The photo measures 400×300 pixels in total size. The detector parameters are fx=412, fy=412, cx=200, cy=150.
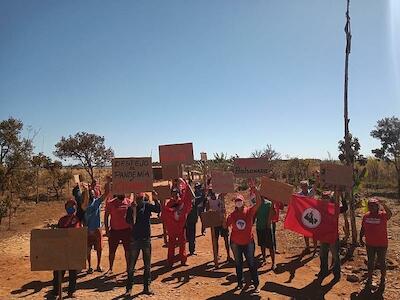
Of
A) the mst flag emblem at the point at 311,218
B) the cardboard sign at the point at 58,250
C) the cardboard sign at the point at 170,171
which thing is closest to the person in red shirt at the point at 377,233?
the mst flag emblem at the point at 311,218

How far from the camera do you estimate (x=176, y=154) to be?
11.0 m

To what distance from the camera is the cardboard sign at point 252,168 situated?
10227 mm

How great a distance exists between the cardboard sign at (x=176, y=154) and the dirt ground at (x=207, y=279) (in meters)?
2.58

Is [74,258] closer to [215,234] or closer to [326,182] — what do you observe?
[215,234]

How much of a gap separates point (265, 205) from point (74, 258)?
4658 mm

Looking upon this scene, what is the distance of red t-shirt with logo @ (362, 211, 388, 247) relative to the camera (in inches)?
309

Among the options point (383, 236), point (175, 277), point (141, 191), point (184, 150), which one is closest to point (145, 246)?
point (141, 191)

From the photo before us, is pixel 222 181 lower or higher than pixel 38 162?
lower

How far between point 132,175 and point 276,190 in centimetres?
298

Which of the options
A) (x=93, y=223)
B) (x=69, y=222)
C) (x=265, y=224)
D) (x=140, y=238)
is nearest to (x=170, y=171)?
(x=93, y=223)

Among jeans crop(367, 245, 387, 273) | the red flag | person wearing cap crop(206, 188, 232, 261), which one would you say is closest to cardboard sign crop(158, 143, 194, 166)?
person wearing cap crop(206, 188, 232, 261)

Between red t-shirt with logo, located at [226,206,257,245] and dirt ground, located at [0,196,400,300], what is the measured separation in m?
1.05

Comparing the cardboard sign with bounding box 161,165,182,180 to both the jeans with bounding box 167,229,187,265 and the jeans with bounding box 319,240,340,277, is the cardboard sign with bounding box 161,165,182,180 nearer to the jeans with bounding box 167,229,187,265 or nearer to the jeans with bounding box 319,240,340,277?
the jeans with bounding box 167,229,187,265

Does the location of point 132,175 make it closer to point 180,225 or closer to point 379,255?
point 180,225
